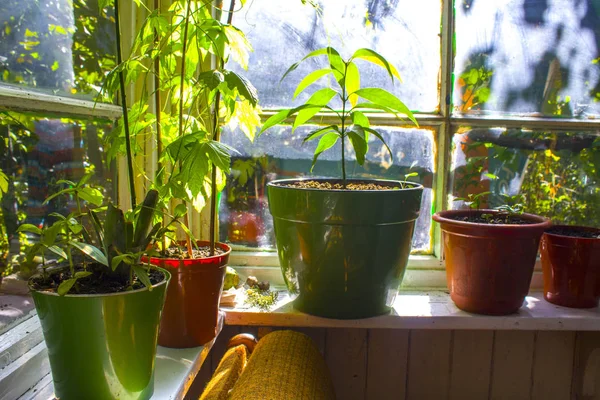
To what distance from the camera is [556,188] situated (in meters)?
1.33

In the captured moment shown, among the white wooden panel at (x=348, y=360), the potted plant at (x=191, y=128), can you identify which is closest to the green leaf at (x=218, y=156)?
the potted plant at (x=191, y=128)

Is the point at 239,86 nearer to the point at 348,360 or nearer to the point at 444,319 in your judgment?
the point at 444,319

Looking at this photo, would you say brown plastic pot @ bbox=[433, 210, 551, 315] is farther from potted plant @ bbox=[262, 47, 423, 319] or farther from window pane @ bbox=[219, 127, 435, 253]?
window pane @ bbox=[219, 127, 435, 253]

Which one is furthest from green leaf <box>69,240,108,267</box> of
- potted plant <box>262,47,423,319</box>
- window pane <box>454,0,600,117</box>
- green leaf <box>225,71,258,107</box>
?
window pane <box>454,0,600,117</box>

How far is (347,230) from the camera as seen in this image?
96 cm

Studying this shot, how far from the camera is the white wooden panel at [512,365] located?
1.28 metres

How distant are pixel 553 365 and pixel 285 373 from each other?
93 cm

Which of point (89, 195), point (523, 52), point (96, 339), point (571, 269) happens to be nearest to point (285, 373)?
point (96, 339)

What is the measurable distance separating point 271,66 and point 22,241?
78 centimetres

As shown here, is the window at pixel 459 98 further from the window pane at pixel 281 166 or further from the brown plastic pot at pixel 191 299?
the brown plastic pot at pixel 191 299

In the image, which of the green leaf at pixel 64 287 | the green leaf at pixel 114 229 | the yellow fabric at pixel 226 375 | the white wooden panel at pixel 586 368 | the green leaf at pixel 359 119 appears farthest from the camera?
the white wooden panel at pixel 586 368

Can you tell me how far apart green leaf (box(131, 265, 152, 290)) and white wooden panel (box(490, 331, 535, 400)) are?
1018 millimetres

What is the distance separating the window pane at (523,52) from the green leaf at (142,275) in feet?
3.26

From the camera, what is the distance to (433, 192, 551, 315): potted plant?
1037 mm
